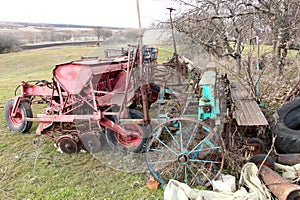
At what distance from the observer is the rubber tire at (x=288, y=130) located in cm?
357

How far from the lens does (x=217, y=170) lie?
316cm

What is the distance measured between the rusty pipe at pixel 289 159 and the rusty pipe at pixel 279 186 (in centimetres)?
49

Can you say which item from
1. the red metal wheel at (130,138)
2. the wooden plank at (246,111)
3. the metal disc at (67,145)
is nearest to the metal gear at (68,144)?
the metal disc at (67,145)

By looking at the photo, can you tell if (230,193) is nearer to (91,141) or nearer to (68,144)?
(91,141)

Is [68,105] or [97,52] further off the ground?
[97,52]

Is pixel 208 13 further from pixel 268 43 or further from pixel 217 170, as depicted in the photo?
pixel 217 170

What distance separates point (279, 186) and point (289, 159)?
833 millimetres

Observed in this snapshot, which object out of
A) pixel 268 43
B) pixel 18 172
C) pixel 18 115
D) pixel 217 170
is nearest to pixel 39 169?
pixel 18 172

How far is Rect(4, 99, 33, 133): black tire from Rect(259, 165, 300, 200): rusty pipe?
4.21 metres

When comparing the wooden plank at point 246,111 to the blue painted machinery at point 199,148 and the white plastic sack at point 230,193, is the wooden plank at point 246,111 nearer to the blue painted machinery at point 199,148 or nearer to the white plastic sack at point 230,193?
the blue painted machinery at point 199,148

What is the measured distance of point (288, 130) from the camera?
145 inches

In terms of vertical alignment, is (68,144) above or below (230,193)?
above

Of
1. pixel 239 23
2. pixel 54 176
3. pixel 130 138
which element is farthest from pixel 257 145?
pixel 239 23

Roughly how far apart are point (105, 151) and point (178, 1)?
Answer: 20.6 ft
